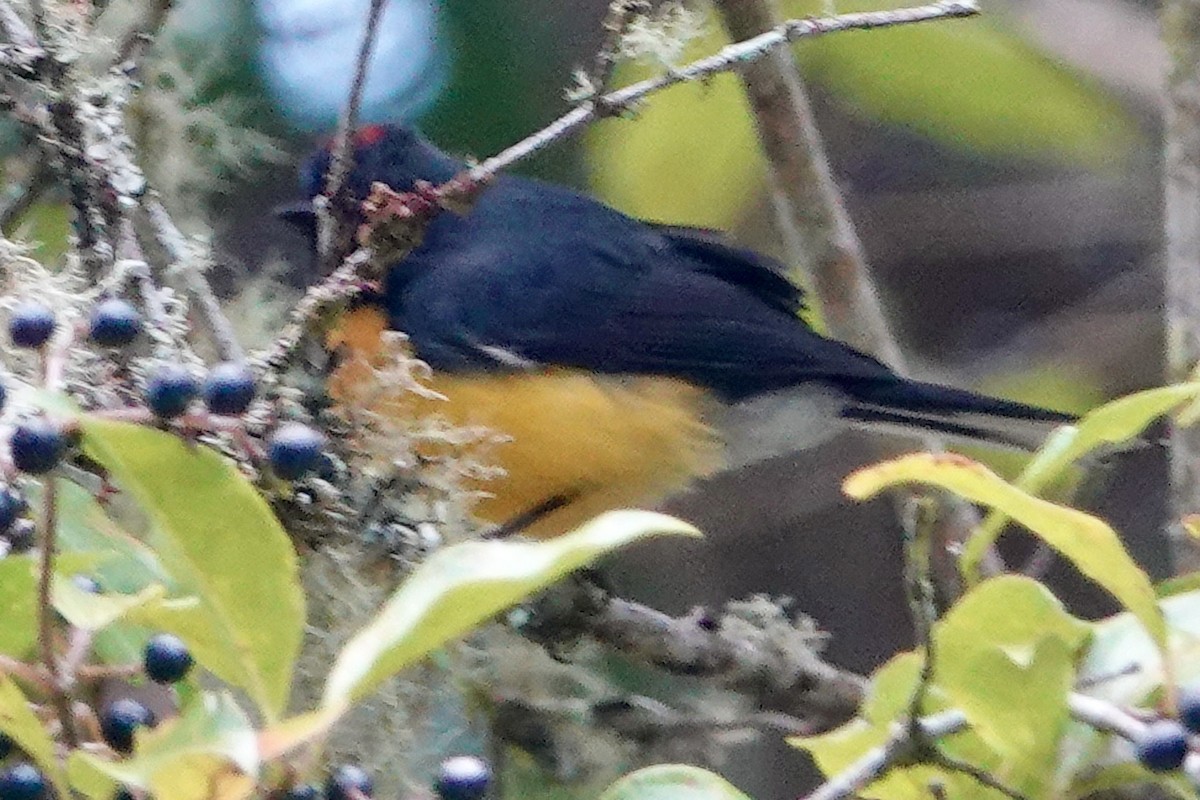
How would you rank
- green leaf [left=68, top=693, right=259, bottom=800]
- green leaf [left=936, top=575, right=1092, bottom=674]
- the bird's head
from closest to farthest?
green leaf [left=68, top=693, right=259, bottom=800]
green leaf [left=936, top=575, right=1092, bottom=674]
the bird's head

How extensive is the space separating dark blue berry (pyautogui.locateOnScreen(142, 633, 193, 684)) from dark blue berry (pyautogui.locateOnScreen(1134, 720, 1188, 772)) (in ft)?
1.57

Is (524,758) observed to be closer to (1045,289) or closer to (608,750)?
(608,750)

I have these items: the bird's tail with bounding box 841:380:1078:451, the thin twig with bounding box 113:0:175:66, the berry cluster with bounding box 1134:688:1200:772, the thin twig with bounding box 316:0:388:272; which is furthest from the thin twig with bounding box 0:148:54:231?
the bird's tail with bounding box 841:380:1078:451

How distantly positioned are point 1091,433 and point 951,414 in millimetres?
1105

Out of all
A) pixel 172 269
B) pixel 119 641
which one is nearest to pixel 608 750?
pixel 172 269

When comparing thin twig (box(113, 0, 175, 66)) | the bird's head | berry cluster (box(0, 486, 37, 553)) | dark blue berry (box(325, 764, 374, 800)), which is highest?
thin twig (box(113, 0, 175, 66))

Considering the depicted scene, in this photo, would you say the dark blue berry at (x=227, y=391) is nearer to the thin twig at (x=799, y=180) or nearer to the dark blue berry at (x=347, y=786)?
the dark blue berry at (x=347, y=786)

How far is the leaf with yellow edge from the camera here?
0.81 meters

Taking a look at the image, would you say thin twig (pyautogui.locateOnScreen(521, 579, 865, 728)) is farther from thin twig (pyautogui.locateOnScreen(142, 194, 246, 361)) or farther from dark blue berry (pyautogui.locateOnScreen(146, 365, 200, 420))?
dark blue berry (pyautogui.locateOnScreen(146, 365, 200, 420))

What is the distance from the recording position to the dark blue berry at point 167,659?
0.77 m

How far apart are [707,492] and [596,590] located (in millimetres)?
1439

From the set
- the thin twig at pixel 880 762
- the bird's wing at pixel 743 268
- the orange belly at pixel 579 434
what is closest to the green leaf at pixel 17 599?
the thin twig at pixel 880 762

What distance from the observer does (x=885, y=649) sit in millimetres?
3332

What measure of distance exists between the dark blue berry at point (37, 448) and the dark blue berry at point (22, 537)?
148 millimetres
